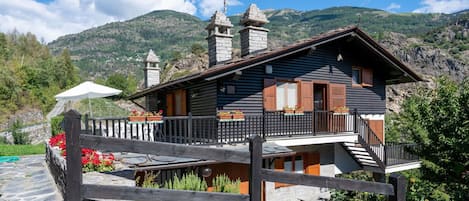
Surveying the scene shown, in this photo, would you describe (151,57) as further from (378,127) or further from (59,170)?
(59,170)

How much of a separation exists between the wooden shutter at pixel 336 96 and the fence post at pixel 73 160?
34.6ft

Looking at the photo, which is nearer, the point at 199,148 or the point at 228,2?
the point at 199,148

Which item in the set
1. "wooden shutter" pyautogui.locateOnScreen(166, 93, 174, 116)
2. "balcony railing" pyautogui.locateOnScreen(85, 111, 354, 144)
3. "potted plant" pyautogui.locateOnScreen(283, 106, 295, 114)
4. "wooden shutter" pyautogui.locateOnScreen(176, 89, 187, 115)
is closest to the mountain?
"wooden shutter" pyautogui.locateOnScreen(166, 93, 174, 116)

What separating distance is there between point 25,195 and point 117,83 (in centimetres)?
2917

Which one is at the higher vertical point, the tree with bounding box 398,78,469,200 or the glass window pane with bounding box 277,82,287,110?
the glass window pane with bounding box 277,82,287,110

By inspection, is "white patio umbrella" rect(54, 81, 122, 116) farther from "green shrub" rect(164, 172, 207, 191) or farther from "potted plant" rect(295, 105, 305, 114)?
"green shrub" rect(164, 172, 207, 191)

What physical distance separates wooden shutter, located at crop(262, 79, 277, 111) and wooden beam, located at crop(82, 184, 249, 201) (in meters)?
7.59

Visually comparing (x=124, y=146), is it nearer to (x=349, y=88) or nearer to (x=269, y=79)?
(x=269, y=79)

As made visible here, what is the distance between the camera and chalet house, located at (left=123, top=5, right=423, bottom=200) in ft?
30.9

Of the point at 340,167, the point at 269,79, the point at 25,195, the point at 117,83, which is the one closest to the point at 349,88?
the point at 340,167

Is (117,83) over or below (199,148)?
over

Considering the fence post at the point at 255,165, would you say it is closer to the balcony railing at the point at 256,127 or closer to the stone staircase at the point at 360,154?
the balcony railing at the point at 256,127

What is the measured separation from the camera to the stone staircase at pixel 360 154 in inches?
452

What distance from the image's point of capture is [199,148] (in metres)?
2.81
